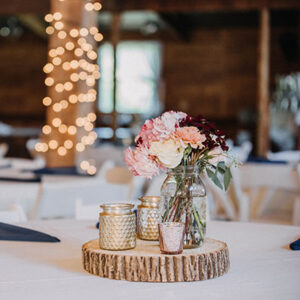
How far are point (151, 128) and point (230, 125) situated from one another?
14009 mm

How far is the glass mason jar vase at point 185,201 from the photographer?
1.49 metres

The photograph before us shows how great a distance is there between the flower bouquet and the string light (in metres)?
4.62

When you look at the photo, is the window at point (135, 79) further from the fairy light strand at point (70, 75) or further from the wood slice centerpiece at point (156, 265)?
the wood slice centerpiece at point (156, 265)

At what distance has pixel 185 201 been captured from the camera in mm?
1496

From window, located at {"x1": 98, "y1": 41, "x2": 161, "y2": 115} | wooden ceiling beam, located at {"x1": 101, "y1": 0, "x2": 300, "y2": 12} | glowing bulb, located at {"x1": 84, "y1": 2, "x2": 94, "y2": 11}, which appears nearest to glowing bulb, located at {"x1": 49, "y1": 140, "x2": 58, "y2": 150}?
glowing bulb, located at {"x1": 84, "y1": 2, "x2": 94, "y2": 11}

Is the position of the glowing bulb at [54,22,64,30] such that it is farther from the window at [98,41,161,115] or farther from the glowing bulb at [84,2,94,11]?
the window at [98,41,161,115]

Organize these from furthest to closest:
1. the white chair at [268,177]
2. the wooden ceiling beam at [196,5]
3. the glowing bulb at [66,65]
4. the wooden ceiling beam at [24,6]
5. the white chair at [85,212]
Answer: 1. the wooden ceiling beam at [24,6]
2. the wooden ceiling beam at [196,5]
3. the glowing bulb at [66,65]
4. the white chair at [268,177]
5. the white chair at [85,212]

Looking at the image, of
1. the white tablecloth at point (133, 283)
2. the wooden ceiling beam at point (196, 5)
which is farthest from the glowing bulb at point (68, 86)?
the white tablecloth at point (133, 283)

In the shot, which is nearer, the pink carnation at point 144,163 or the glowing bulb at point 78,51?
the pink carnation at point 144,163

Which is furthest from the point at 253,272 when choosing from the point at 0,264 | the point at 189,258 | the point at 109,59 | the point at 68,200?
the point at 109,59

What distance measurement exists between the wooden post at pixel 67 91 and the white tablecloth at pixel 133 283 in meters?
4.41

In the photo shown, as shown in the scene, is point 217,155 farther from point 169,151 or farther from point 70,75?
point 70,75

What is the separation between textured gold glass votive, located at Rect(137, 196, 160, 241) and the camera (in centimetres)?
157

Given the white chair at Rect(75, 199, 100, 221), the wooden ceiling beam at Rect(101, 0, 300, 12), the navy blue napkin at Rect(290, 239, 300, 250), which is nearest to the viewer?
the navy blue napkin at Rect(290, 239, 300, 250)
